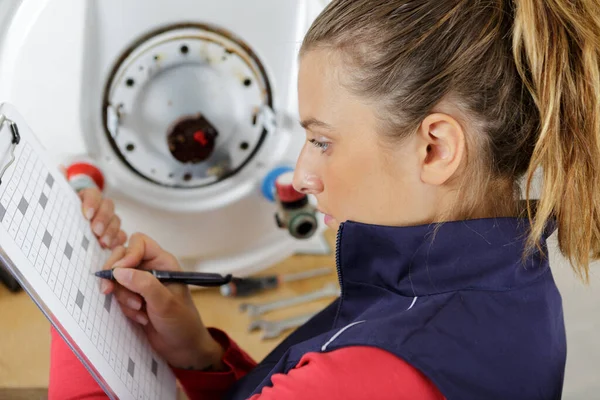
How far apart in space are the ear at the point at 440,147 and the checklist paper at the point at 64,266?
295 mm

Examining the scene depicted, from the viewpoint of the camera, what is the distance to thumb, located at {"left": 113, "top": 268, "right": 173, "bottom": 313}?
596 mm

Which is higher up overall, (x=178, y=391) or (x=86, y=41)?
(x=86, y=41)

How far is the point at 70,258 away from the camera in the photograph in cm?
54

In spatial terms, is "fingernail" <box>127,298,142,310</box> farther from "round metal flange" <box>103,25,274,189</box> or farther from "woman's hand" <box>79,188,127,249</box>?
"round metal flange" <box>103,25,274,189</box>

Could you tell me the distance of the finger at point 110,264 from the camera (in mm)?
584

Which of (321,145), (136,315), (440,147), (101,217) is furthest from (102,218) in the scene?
(440,147)

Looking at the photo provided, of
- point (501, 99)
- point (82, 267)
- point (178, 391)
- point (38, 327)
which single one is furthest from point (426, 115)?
point (38, 327)

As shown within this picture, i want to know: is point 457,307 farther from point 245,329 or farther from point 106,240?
point 245,329

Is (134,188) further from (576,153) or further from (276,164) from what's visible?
(576,153)

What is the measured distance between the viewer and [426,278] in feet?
1.67

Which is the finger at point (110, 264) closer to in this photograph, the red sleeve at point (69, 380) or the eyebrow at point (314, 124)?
the red sleeve at point (69, 380)

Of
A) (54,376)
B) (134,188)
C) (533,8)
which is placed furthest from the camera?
(134,188)

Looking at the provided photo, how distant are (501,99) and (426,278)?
0.50ft

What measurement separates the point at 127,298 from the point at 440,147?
33 cm
